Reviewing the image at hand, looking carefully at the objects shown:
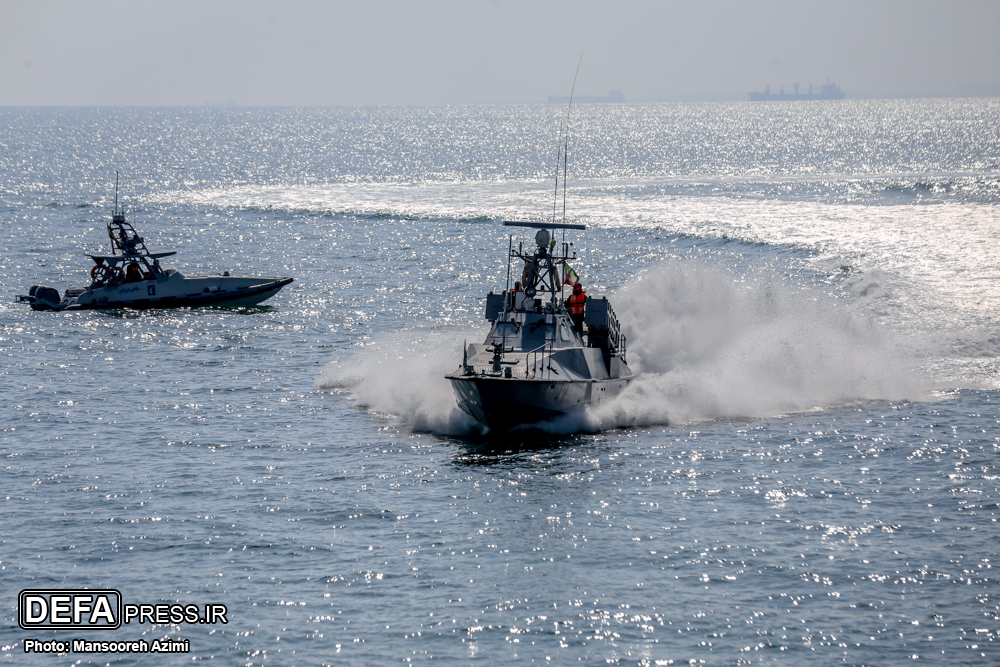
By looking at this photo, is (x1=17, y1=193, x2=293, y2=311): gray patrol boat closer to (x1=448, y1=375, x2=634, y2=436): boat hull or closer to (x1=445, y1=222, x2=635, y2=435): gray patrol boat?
(x1=445, y1=222, x2=635, y2=435): gray patrol boat

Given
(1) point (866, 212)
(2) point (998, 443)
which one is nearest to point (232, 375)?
(2) point (998, 443)

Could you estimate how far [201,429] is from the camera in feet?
112

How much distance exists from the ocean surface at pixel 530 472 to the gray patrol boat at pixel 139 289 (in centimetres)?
105

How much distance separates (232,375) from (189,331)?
1040 centimetres

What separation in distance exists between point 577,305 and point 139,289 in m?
29.5

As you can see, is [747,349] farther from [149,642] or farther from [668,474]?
[149,642]

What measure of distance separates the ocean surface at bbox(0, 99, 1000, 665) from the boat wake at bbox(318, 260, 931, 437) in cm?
15

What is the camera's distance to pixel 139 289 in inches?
2207

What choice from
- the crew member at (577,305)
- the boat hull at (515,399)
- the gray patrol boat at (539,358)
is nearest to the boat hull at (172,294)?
the gray patrol boat at (539,358)

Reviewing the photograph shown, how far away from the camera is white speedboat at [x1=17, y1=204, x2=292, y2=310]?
5591 cm

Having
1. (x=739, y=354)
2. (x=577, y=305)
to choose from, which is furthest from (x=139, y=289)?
(x=739, y=354)

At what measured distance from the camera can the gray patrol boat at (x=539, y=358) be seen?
1246 inches

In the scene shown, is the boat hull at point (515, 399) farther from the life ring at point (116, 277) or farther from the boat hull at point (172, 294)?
the life ring at point (116, 277)

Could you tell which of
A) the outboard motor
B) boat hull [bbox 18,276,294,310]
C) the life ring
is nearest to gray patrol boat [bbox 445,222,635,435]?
boat hull [bbox 18,276,294,310]
